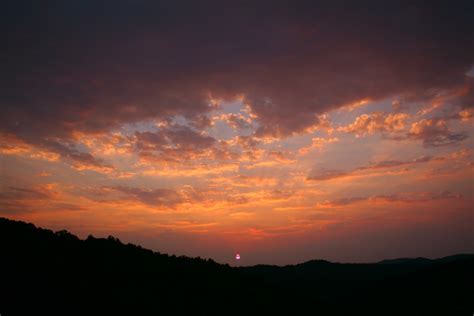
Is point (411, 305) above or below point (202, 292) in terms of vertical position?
below

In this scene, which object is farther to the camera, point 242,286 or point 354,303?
point 354,303

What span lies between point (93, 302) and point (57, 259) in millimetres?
6361

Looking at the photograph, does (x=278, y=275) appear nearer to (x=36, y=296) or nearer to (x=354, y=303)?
(x=354, y=303)

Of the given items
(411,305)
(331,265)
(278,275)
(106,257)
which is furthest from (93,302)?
(331,265)

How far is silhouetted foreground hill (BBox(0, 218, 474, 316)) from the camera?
1800cm

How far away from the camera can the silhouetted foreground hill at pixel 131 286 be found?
59.1 feet

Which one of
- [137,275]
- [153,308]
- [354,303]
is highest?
[137,275]

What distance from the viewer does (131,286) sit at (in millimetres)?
22359

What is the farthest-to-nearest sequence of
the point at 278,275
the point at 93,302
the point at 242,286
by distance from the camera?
the point at 278,275
the point at 242,286
the point at 93,302

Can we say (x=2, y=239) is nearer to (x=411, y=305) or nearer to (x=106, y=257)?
(x=106, y=257)

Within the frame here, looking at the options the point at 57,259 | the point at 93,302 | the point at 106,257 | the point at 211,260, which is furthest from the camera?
the point at 211,260

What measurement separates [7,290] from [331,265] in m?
110

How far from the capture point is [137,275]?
24891mm

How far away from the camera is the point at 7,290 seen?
16.9 metres
